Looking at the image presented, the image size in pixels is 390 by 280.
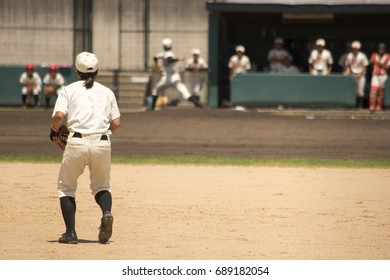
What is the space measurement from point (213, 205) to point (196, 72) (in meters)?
20.3

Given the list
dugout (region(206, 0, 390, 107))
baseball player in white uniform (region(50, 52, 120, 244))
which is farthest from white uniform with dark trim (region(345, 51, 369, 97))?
baseball player in white uniform (region(50, 52, 120, 244))

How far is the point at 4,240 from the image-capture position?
1066 cm

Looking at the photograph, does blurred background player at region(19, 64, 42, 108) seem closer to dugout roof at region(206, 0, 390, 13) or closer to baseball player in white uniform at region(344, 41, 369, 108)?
dugout roof at region(206, 0, 390, 13)

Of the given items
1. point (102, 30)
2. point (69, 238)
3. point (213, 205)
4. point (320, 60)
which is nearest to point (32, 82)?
point (102, 30)

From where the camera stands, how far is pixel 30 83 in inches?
1287

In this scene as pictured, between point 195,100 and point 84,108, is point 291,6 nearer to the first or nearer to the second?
point 195,100

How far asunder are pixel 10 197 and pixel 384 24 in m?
24.2

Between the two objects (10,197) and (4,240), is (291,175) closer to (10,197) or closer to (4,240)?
(10,197)

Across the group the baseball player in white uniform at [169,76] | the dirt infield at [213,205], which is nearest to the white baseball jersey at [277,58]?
the baseball player in white uniform at [169,76]

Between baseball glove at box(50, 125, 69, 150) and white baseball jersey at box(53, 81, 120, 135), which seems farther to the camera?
baseball glove at box(50, 125, 69, 150)

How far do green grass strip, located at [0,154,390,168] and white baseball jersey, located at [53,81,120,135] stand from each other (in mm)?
8824

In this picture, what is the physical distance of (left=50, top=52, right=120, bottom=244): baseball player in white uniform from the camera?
10.1m

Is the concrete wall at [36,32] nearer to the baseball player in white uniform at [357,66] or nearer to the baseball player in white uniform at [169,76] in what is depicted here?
the baseball player in white uniform at [169,76]

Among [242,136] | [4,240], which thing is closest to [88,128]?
[4,240]
